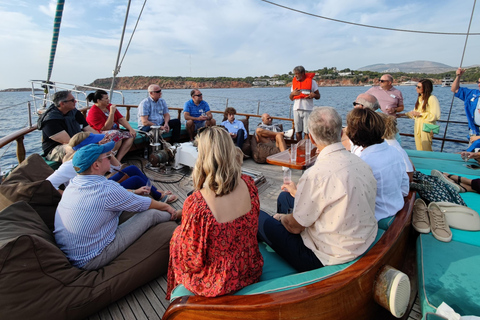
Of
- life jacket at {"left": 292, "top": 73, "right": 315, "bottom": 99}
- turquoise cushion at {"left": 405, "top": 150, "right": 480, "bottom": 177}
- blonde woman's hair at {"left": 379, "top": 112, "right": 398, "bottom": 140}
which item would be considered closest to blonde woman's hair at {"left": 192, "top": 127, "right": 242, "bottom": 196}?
blonde woman's hair at {"left": 379, "top": 112, "right": 398, "bottom": 140}

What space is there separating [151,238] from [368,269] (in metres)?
1.27

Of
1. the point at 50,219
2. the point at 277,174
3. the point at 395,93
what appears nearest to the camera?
the point at 50,219

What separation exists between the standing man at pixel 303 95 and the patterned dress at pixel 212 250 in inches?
152

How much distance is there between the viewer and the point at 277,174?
A: 12.7ft

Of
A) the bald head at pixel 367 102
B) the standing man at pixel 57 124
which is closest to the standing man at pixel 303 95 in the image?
the bald head at pixel 367 102

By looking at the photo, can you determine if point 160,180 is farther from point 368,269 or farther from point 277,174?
point 368,269

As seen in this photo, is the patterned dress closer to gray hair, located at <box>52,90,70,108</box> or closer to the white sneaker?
the white sneaker

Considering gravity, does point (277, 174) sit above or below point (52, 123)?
below

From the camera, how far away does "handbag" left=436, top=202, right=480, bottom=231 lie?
1.89 m

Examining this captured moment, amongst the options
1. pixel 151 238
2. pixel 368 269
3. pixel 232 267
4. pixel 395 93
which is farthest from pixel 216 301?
pixel 395 93

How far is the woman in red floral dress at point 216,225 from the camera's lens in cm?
116

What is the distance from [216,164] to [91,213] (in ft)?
2.72

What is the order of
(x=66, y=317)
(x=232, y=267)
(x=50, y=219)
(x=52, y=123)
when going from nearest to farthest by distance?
1. (x=232, y=267)
2. (x=66, y=317)
3. (x=50, y=219)
4. (x=52, y=123)

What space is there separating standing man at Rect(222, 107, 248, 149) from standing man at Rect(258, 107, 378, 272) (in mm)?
3081
